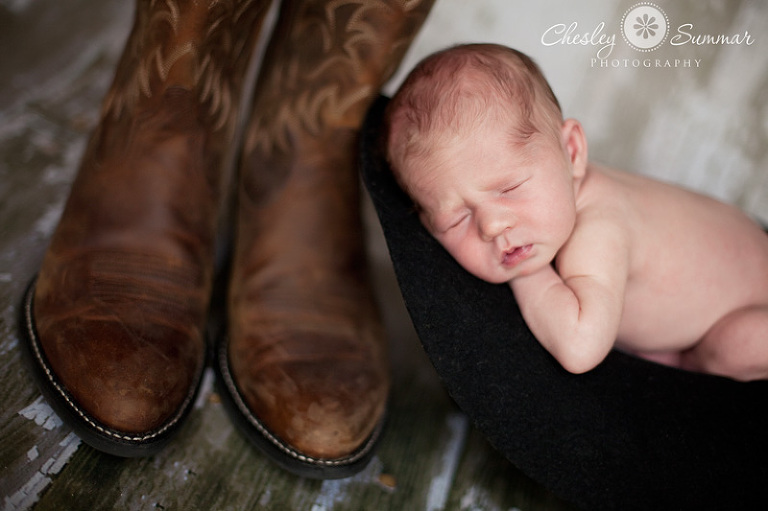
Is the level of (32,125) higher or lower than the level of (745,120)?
lower

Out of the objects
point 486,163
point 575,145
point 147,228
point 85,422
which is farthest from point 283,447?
point 575,145

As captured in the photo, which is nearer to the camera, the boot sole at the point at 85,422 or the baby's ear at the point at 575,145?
the boot sole at the point at 85,422

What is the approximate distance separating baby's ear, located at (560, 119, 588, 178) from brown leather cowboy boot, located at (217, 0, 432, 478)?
0.89 ft

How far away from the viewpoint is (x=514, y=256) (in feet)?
3.02

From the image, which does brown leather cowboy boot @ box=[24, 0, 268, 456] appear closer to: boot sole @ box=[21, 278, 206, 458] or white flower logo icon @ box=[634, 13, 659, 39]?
boot sole @ box=[21, 278, 206, 458]

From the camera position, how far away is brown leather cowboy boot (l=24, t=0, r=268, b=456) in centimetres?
85

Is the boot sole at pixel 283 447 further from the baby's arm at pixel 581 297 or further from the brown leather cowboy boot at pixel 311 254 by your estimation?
the baby's arm at pixel 581 297

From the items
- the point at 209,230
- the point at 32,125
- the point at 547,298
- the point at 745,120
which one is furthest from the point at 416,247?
the point at 745,120

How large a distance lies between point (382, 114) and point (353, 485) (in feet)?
1.84

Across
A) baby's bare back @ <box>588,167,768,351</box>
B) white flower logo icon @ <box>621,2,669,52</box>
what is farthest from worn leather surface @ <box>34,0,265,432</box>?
white flower logo icon @ <box>621,2,669,52</box>

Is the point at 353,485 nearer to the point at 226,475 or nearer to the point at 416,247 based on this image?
the point at 226,475

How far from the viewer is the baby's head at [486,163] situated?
2.99ft

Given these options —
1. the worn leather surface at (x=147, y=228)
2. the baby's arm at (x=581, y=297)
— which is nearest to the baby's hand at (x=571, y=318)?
the baby's arm at (x=581, y=297)

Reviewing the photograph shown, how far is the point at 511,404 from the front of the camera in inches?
33.5
